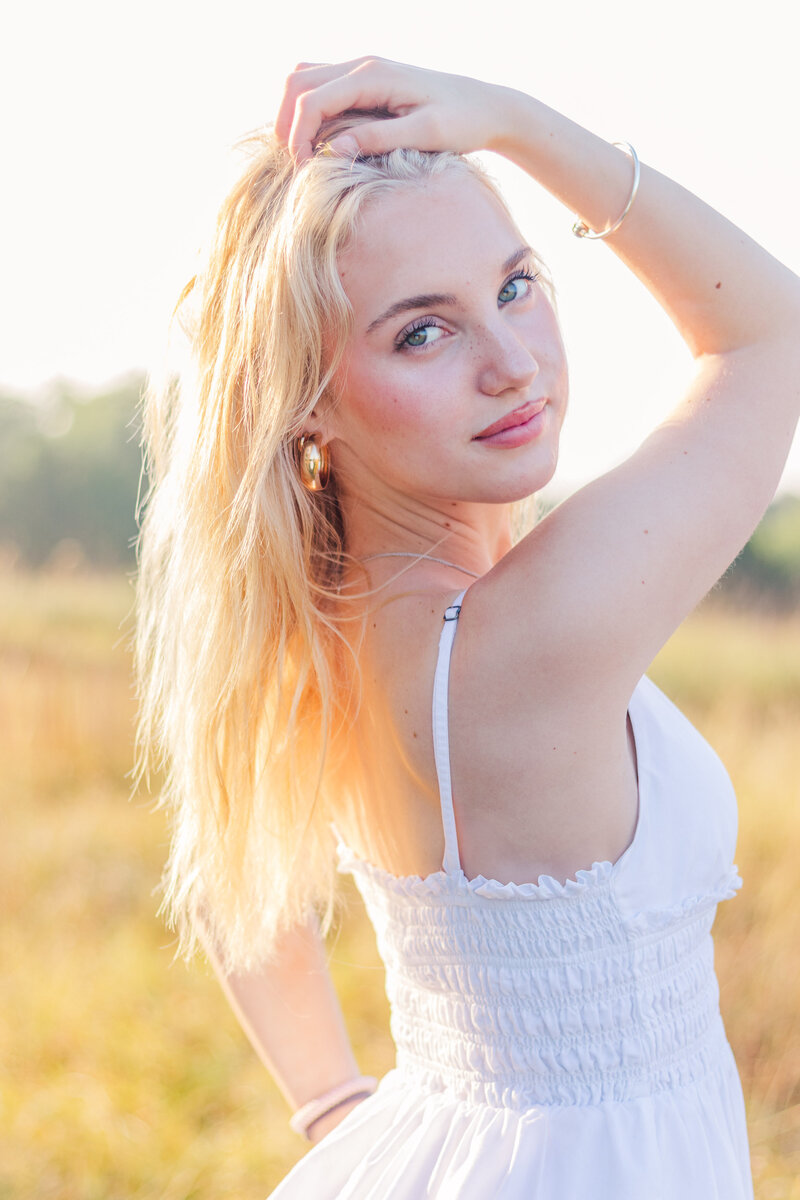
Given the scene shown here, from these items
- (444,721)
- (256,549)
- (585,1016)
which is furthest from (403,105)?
(585,1016)

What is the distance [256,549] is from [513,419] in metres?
0.45

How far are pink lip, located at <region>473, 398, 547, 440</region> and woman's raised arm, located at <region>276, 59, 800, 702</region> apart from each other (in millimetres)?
193

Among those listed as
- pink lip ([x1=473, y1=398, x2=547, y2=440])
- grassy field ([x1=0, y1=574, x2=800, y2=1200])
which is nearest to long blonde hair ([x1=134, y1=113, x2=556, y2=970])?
pink lip ([x1=473, y1=398, x2=547, y2=440])

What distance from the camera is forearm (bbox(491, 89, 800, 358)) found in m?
1.55

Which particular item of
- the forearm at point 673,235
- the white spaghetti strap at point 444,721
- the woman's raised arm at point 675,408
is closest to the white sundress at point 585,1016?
the white spaghetti strap at point 444,721

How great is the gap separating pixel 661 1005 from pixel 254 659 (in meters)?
0.79

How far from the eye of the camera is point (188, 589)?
5.94 ft

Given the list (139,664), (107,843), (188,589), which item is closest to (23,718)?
(107,843)

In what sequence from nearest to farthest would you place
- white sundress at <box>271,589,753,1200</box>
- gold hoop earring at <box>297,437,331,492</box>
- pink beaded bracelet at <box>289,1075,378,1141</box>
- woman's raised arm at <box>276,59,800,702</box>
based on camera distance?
woman's raised arm at <box>276,59,800,702</box> → white sundress at <box>271,589,753,1200</box> → gold hoop earring at <box>297,437,331,492</box> → pink beaded bracelet at <box>289,1075,378,1141</box>

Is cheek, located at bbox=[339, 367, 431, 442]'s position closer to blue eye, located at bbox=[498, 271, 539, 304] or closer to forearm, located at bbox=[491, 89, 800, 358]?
blue eye, located at bbox=[498, 271, 539, 304]

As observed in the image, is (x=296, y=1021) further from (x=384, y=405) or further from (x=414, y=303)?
(x=414, y=303)

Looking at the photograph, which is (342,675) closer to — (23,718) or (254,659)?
(254,659)

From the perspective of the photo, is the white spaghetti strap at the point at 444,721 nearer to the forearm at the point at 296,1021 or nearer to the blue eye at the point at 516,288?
the blue eye at the point at 516,288

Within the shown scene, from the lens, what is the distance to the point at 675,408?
1484 millimetres
